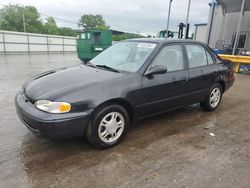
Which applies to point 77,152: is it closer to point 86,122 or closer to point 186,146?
point 86,122

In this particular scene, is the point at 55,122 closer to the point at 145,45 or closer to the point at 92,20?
the point at 145,45

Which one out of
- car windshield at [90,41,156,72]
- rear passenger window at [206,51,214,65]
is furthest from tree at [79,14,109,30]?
car windshield at [90,41,156,72]

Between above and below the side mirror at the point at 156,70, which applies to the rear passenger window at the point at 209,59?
above

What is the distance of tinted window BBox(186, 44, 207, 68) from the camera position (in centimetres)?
393

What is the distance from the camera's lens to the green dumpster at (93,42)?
489 inches

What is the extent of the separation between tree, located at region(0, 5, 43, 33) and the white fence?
109 feet

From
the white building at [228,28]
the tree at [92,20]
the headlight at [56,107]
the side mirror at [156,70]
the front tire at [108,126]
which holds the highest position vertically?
the tree at [92,20]

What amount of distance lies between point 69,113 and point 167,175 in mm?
1393

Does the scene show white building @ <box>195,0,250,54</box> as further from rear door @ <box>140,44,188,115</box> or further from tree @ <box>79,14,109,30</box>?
tree @ <box>79,14,109,30</box>

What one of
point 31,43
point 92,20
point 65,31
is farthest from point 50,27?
point 31,43

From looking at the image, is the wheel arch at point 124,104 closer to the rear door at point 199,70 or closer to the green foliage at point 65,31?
the rear door at point 199,70

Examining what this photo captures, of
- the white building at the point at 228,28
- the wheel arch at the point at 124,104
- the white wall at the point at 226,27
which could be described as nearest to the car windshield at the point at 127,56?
the wheel arch at the point at 124,104

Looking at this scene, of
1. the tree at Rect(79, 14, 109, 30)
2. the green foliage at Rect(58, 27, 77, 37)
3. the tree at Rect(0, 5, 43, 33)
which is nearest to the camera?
the tree at Rect(0, 5, 43, 33)

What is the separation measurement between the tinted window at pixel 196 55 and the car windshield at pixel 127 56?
90 centimetres
